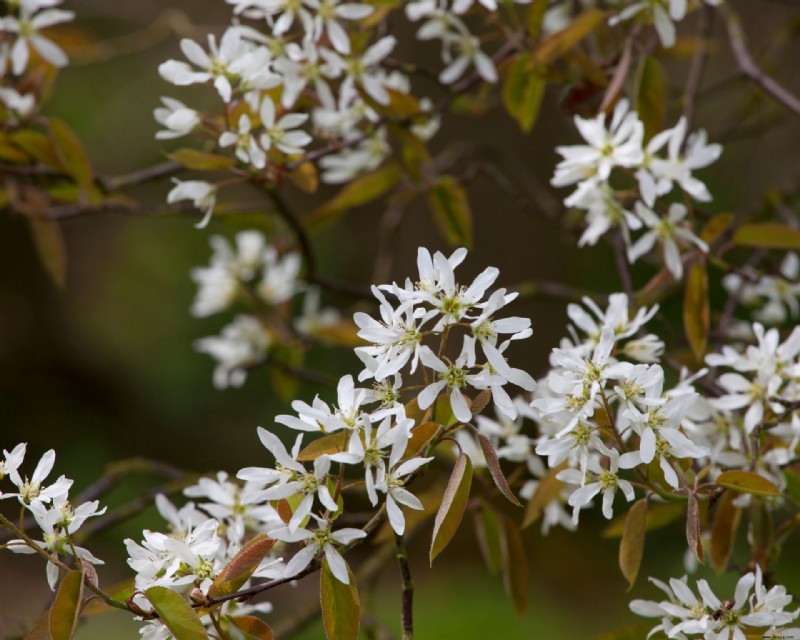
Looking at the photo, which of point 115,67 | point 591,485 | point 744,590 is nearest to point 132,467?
point 591,485

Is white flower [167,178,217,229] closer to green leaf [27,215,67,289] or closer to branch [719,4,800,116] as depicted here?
green leaf [27,215,67,289]

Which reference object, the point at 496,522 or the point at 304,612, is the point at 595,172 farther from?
the point at 304,612

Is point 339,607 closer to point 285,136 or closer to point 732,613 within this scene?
point 732,613

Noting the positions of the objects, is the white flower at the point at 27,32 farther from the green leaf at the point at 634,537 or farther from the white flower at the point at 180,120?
the green leaf at the point at 634,537

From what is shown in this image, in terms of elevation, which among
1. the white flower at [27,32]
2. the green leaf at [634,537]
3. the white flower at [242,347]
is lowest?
the white flower at [242,347]

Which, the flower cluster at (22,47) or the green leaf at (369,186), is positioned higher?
the flower cluster at (22,47)

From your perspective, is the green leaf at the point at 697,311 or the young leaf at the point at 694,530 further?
the green leaf at the point at 697,311

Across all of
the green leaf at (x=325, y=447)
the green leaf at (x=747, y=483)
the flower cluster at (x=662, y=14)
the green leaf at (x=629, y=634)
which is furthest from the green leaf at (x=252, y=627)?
Result: the flower cluster at (x=662, y=14)
